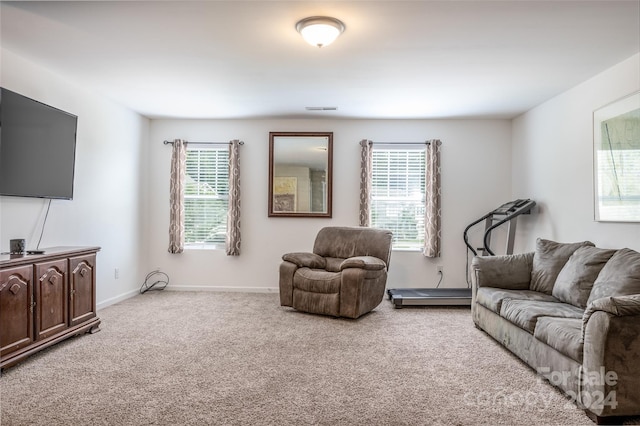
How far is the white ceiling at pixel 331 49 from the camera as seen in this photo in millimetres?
2643

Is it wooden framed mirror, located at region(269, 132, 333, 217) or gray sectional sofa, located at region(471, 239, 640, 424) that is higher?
wooden framed mirror, located at region(269, 132, 333, 217)

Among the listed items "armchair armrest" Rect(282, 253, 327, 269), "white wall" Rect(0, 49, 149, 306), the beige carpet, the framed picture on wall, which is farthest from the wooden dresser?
the framed picture on wall

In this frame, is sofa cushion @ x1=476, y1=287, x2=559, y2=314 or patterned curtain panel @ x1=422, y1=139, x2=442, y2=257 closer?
sofa cushion @ x1=476, y1=287, x2=559, y2=314

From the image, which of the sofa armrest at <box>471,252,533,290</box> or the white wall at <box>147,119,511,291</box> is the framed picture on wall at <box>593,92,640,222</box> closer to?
the sofa armrest at <box>471,252,533,290</box>

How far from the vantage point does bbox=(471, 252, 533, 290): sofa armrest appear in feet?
12.8

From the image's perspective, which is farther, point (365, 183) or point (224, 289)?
point (224, 289)

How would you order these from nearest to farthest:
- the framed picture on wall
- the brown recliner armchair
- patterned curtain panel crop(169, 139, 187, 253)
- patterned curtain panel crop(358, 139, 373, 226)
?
the framed picture on wall
the brown recliner armchair
patterned curtain panel crop(358, 139, 373, 226)
patterned curtain panel crop(169, 139, 187, 253)

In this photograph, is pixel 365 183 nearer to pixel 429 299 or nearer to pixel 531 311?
pixel 429 299

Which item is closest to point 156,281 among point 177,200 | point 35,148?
point 177,200

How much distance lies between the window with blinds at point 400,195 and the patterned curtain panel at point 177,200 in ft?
9.08

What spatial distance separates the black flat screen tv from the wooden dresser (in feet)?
2.06

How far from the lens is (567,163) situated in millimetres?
4281

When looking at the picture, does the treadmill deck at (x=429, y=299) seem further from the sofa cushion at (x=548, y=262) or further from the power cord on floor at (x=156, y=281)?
the power cord on floor at (x=156, y=281)

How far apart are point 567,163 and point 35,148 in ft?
17.2
